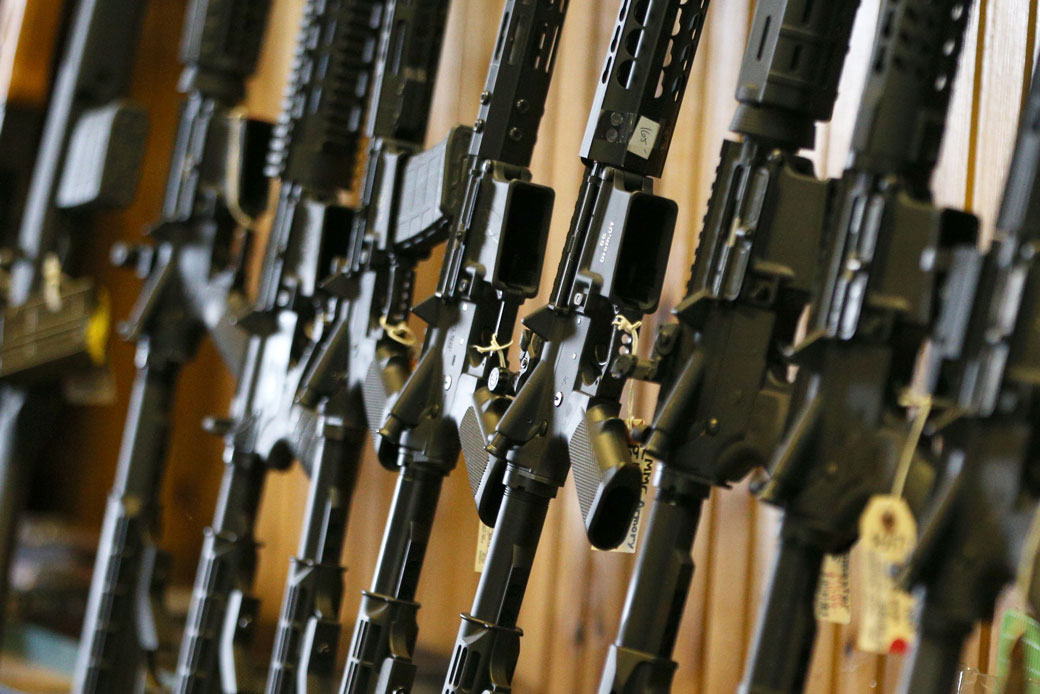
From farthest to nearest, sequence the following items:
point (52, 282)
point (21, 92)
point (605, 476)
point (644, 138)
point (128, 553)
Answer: point (21, 92)
point (52, 282)
point (128, 553)
point (644, 138)
point (605, 476)

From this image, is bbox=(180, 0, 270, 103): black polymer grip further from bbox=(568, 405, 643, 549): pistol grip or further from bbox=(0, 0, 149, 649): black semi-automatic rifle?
bbox=(568, 405, 643, 549): pistol grip

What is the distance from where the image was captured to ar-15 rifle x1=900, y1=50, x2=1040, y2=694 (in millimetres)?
988

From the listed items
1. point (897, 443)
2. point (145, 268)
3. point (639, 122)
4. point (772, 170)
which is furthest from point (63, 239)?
point (897, 443)

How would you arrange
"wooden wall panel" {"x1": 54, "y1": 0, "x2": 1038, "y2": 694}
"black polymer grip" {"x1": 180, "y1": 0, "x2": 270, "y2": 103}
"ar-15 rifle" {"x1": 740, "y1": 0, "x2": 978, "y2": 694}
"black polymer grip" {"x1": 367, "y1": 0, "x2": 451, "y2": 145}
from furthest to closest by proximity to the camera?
1. "black polymer grip" {"x1": 180, "y1": 0, "x2": 270, "y2": 103}
2. "black polymer grip" {"x1": 367, "y1": 0, "x2": 451, "y2": 145}
3. "wooden wall panel" {"x1": 54, "y1": 0, "x2": 1038, "y2": 694}
4. "ar-15 rifle" {"x1": 740, "y1": 0, "x2": 978, "y2": 694}

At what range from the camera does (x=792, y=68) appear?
121cm

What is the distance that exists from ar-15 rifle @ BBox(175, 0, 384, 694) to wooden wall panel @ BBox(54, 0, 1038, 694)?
0.57ft

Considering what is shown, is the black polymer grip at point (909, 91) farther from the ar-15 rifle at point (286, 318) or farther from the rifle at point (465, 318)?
the ar-15 rifle at point (286, 318)

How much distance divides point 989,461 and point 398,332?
2.80 feet

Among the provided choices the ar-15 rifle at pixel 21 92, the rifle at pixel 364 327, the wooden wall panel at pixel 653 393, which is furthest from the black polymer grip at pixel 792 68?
the ar-15 rifle at pixel 21 92

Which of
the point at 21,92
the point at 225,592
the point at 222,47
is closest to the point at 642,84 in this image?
the point at 225,592

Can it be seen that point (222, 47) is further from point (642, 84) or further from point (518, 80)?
point (642, 84)

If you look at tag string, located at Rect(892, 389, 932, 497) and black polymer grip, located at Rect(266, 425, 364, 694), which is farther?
black polymer grip, located at Rect(266, 425, 364, 694)

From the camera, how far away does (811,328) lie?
1.15 m

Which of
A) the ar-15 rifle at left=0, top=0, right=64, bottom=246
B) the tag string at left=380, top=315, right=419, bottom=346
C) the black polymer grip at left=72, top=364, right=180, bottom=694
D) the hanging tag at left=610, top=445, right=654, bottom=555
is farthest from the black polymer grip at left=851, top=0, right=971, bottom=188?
the ar-15 rifle at left=0, top=0, right=64, bottom=246
